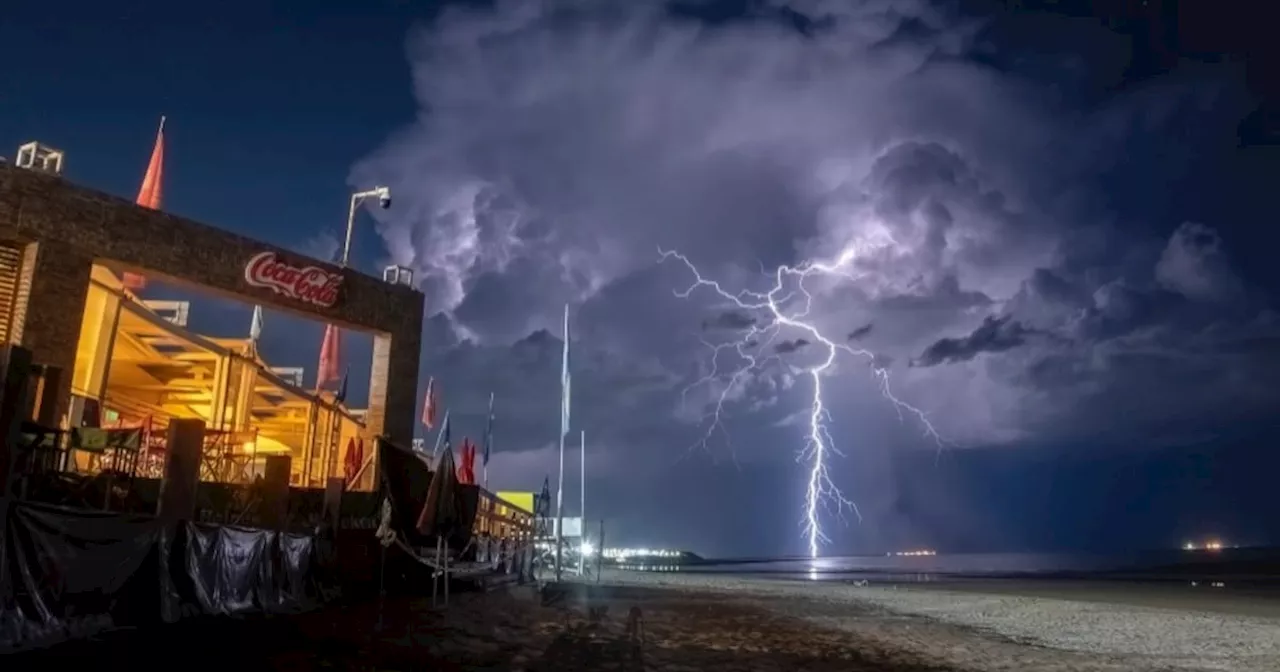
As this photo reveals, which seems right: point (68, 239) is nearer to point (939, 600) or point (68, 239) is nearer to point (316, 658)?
point (316, 658)

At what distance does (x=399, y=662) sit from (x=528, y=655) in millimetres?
1880

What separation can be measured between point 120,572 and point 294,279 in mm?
12030

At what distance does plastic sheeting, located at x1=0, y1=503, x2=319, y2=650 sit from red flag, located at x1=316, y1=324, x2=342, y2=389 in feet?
68.2

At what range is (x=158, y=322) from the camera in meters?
21.9

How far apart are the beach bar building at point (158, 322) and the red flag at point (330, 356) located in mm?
3623

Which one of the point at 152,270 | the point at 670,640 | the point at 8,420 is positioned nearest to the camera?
the point at 8,420

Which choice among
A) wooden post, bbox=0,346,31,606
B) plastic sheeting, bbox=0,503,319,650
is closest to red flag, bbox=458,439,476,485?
plastic sheeting, bbox=0,503,319,650

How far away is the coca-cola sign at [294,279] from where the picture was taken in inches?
822

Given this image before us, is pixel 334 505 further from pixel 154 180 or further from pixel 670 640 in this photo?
pixel 154 180

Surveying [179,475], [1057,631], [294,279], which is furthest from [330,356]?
[1057,631]

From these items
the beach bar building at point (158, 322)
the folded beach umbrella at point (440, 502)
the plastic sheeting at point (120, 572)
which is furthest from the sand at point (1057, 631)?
the beach bar building at point (158, 322)

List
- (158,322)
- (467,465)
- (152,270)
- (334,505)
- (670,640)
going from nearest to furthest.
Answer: (670,640) → (334,505) → (152,270) → (158,322) → (467,465)

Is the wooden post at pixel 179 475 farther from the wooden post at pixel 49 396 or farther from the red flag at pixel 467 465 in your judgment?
the red flag at pixel 467 465

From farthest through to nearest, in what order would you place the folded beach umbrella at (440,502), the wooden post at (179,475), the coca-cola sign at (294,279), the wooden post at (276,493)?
the coca-cola sign at (294,279), the folded beach umbrella at (440,502), the wooden post at (276,493), the wooden post at (179,475)
